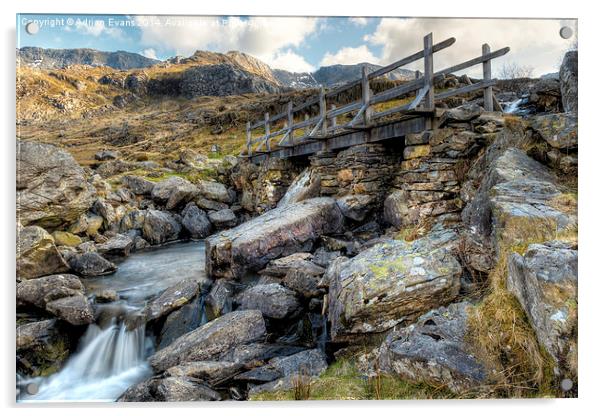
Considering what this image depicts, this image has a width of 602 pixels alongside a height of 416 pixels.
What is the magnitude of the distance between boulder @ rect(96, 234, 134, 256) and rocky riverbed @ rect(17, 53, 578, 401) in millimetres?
1015

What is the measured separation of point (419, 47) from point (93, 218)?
35.4 ft

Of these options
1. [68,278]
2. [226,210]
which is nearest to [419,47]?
[68,278]

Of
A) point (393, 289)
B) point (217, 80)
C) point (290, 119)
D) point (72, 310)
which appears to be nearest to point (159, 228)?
point (290, 119)

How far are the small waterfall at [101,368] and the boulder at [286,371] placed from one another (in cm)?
172

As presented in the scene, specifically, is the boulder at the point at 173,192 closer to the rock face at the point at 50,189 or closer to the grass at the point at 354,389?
the rock face at the point at 50,189

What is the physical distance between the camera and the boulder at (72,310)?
588 cm

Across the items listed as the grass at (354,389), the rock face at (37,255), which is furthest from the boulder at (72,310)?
the grass at (354,389)

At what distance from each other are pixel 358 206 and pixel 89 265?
6.38 m

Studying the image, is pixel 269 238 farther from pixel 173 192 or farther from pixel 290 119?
pixel 173 192

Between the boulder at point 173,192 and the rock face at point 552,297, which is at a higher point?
the boulder at point 173,192

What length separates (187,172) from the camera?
19.4 metres

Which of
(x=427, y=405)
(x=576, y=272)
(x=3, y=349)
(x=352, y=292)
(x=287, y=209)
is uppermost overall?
(x=287, y=209)

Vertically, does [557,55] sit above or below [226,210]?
above

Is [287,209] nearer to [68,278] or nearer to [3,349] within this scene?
[68,278]
